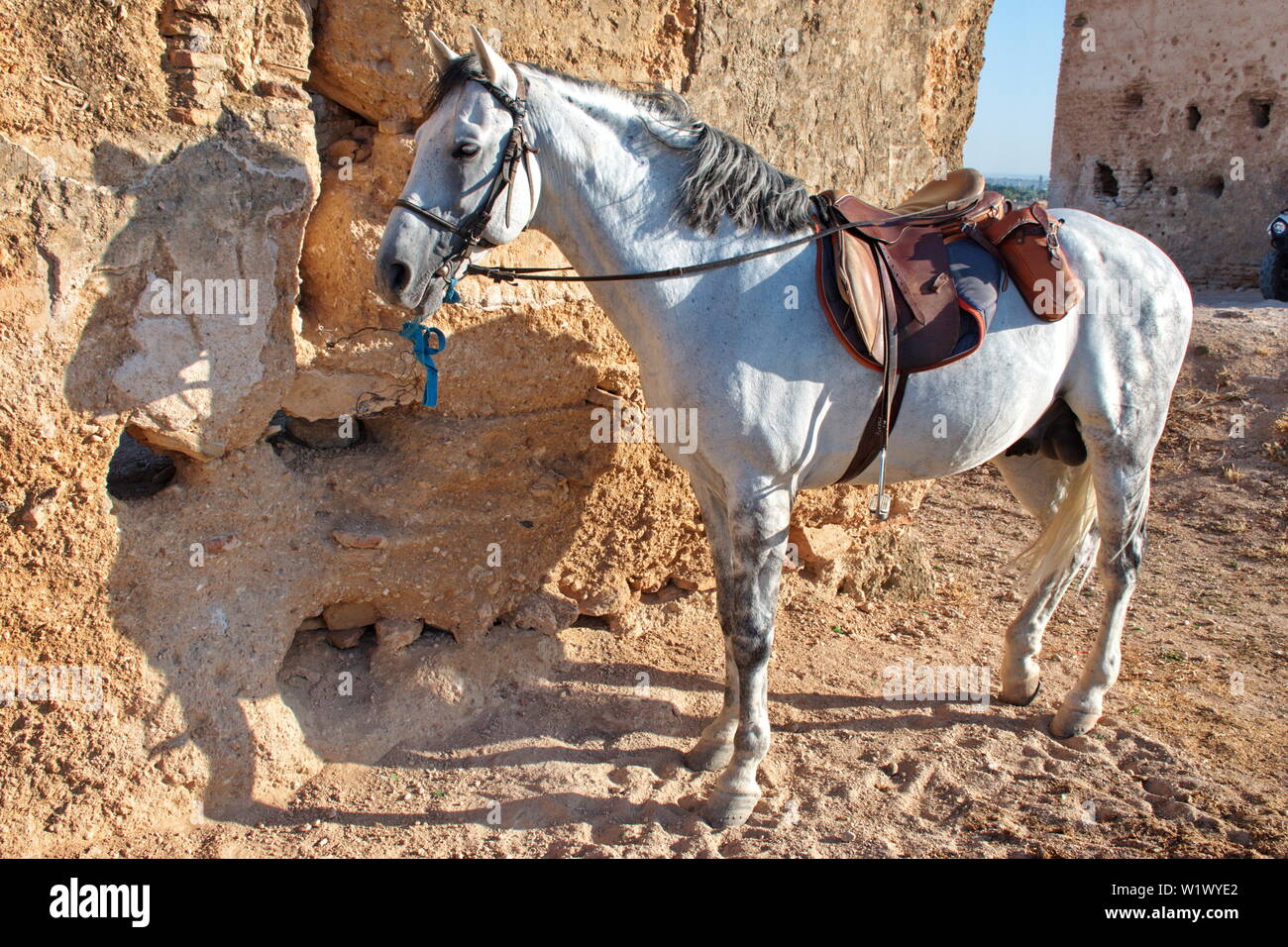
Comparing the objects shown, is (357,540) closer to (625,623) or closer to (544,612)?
(544,612)

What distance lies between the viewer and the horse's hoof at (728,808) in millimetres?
3385

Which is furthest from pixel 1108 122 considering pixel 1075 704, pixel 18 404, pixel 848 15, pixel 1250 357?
pixel 18 404

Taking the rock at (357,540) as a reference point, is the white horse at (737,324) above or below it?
above

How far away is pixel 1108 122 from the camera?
13828mm

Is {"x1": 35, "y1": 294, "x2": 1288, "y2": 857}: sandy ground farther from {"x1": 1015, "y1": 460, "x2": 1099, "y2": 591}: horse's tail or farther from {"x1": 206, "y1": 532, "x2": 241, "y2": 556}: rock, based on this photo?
{"x1": 206, "y1": 532, "x2": 241, "y2": 556}: rock

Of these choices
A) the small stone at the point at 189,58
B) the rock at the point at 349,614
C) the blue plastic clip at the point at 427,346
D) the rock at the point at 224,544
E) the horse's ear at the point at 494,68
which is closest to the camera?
the horse's ear at the point at 494,68

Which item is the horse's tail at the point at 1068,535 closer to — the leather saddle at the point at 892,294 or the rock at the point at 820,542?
the rock at the point at 820,542

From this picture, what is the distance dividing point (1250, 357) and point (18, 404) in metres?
9.24

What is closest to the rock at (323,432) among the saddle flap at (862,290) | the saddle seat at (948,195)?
the saddle flap at (862,290)

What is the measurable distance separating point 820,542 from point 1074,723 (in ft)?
5.04

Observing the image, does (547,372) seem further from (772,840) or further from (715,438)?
(772,840)

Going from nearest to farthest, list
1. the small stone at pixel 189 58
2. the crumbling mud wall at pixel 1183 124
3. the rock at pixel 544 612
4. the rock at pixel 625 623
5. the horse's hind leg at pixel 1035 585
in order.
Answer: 1. the small stone at pixel 189 58
2. the rock at pixel 544 612
3. the horse's hind leg at pixel 1035 585
4. the rock at pixel 625 623
5. the crumbling mud wall at pixel 1183 124

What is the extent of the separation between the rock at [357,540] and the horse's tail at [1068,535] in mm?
2840

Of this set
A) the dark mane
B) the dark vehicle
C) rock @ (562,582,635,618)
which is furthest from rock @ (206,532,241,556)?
the dark vehicle
